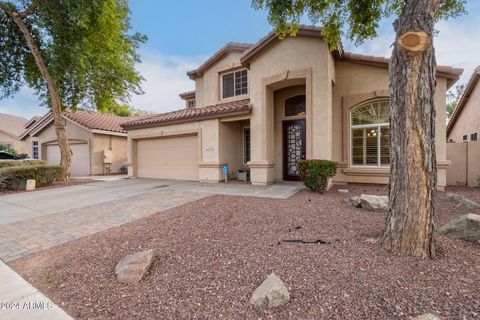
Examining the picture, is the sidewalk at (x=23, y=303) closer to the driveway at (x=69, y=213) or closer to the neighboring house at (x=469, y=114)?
the driveway at (x=69, y=213)

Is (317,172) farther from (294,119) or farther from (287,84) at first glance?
(287,84)

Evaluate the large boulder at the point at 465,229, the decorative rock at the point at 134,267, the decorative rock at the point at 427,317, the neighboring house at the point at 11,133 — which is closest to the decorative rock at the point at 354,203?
the large boulder at the point at 465,229

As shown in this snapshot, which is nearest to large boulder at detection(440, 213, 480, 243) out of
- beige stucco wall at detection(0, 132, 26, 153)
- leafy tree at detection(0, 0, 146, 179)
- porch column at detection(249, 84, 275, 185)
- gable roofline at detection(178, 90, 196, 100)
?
porch column at detection(249, 84, 275, 185)

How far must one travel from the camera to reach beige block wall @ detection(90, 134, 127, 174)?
15.6m

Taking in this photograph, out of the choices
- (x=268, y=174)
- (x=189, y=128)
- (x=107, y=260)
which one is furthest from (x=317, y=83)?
(x=107, y=260)

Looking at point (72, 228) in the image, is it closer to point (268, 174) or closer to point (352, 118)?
point (268, 174)

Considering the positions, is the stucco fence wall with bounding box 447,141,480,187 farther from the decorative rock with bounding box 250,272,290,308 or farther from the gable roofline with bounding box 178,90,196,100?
the gable roofline with bounding box 178,90,196,100

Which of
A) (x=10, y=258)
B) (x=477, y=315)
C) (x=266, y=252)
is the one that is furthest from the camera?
(x=10, y=258)

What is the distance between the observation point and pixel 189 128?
1082 centimetres

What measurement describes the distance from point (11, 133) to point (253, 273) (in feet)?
A: 119

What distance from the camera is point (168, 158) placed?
12.1 metres

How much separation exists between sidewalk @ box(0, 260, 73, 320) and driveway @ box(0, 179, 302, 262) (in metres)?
0.96

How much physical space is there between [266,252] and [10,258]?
393 centimetres

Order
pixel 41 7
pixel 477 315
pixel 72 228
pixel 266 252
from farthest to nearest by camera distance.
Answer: pixel 41 7 < pixel 72 228 < pixel 266 252 < pixel 477 315
